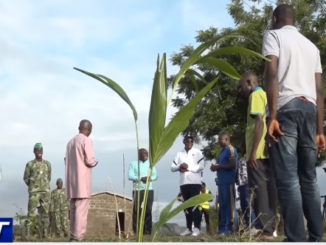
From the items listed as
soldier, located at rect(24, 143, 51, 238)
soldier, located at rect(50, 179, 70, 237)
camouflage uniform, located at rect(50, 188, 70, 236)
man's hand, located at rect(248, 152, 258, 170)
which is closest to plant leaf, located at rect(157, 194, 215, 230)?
man's hand, located at rect(248, 152, 258, 170)

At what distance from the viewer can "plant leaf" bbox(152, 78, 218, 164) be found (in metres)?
3.20

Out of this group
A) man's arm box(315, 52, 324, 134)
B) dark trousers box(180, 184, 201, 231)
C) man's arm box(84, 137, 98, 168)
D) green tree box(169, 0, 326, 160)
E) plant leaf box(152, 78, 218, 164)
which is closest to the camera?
plant leaf box(152, 78, 218, 164)

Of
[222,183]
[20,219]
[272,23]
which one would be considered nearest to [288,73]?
[272,23]

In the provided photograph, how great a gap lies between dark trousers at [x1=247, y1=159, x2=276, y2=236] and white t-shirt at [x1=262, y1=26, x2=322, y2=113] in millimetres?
1687

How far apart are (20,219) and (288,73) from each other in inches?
230

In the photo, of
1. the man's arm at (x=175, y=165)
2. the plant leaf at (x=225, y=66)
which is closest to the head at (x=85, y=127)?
the man's arm at (x=175, y=165)

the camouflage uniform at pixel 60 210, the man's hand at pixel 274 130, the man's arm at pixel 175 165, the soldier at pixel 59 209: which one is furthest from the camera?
the soldier at pixel 59 209

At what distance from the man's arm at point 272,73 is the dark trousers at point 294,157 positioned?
120 mm

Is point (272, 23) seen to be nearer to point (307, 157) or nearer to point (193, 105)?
point (307, 157)

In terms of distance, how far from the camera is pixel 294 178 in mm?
3891

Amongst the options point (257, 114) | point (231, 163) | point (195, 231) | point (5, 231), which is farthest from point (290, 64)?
point (195, 231)

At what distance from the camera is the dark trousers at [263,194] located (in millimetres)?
5672

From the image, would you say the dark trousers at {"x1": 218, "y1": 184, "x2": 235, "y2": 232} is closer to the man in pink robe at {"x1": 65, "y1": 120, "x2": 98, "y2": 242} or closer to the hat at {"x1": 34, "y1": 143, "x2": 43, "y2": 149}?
the man in pink robe at {"x1": 65, "y1": 120, "x2": 98, "y2": 242}

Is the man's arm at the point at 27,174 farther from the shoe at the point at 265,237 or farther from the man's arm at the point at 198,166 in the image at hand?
the shoe at the point at 265,237
